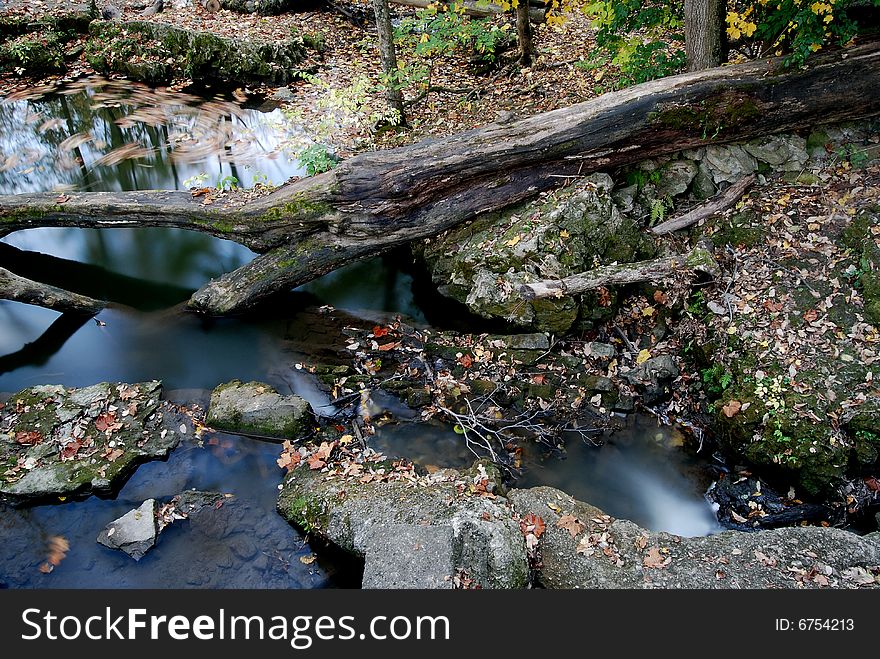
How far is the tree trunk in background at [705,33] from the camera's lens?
768 cm

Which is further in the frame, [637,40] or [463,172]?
[637,40]

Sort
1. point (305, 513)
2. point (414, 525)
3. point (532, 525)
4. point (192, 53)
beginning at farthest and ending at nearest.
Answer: point (192, 53), point (305, 513), point (532, 525), point (414, 525)

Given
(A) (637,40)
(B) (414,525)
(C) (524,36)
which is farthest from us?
(C) (524,36)

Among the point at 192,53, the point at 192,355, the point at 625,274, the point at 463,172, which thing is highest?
the point at 192,53

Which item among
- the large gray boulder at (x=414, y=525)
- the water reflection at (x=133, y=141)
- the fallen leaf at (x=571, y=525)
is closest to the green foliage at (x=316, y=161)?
the water reflection at (x=133, y=141)

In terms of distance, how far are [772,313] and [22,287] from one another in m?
9.82

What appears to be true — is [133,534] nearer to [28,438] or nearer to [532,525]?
[28,438]

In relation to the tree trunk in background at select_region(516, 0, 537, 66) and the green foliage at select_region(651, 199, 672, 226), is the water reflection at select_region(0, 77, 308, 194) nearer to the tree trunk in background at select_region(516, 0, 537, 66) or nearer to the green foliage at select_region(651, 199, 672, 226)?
the tree trunk in background at select_region(516, 0, 537, 66)

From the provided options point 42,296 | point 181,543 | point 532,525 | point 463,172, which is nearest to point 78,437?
point 181,543

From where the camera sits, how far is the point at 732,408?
628cm

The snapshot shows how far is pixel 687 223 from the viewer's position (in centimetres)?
788

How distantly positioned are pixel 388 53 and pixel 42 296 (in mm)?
7053

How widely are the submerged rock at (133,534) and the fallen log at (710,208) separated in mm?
7270
